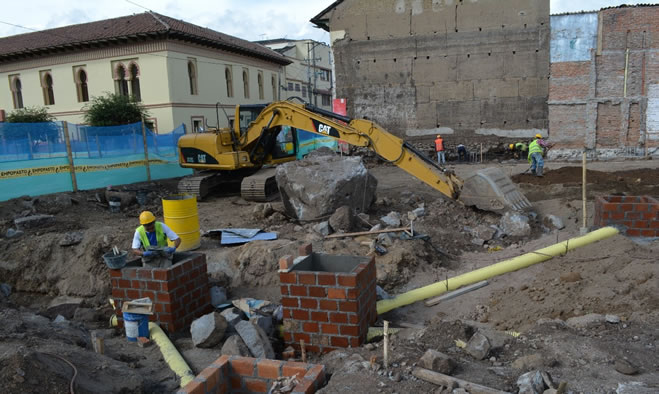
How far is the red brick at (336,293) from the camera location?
4063mm

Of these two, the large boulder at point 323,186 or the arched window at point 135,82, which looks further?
the arched window at point 135,82

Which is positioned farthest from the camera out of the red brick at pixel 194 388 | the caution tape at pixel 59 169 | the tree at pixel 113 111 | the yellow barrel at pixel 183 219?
the tree at pixel 113 111

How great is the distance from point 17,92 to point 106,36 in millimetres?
8662

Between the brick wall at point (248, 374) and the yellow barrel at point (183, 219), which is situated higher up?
the yellow barrel at point (183, 219)

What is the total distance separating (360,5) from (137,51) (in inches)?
473

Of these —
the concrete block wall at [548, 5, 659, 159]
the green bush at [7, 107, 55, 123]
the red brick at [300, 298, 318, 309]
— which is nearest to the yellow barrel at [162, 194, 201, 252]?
the red brick at [300, 298, 318, 309]

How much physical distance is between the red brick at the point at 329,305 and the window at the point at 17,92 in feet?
103

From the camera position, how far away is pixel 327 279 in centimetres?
412

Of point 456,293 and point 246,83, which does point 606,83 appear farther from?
point 246,83

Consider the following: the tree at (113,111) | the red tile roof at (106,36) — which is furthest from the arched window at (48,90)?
the tree at (113,111)

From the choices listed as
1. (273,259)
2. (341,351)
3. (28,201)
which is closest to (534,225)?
(273,259)

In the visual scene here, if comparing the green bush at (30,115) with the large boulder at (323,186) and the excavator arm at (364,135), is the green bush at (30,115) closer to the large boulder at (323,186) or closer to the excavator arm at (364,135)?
the excavator arm at (364,135)

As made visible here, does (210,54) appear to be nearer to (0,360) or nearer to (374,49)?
(374,49)

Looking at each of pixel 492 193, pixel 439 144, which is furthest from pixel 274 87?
pixel 492 193
